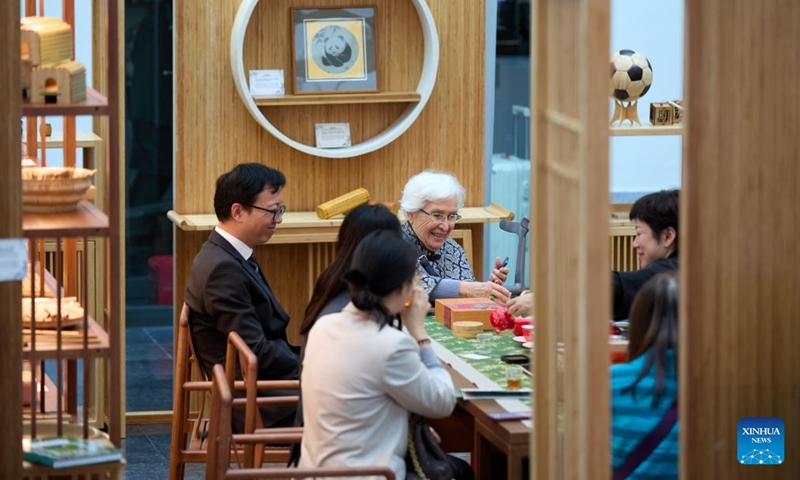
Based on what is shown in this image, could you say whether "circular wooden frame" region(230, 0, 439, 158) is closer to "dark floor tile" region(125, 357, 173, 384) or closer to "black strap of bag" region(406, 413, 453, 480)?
"dark floor tile" region(125, 357, 173, 384)

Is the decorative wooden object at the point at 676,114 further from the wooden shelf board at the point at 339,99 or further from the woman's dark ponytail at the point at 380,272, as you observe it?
the woman's dark ponytail at the point at 380,272

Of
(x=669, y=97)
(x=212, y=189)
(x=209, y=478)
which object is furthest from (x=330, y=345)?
(x=669, y=97)

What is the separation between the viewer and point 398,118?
6.59 metres

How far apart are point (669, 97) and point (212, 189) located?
2.58m

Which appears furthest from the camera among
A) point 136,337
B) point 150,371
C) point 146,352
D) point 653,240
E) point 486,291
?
point 136,337

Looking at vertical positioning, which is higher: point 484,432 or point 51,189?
point 51,189

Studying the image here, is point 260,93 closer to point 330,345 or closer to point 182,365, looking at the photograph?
point 182,365

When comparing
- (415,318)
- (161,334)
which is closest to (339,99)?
(415,318)

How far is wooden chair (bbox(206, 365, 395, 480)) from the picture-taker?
11.8ft

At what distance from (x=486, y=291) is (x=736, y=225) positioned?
2100 mm

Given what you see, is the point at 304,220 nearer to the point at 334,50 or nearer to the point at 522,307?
the point at 334,50

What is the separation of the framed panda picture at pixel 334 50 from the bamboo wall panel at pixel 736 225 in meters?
3.39

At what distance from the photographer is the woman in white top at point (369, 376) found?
357 cm

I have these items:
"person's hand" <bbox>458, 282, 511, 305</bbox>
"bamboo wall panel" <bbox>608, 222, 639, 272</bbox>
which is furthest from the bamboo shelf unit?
"bamboo wall panel" <bbox>608, 222, 639, 272</bbox>
